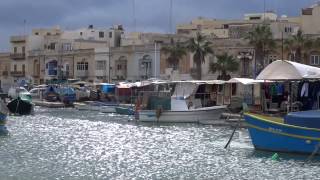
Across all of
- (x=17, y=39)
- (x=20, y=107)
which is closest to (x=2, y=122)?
(x=20, y=107)

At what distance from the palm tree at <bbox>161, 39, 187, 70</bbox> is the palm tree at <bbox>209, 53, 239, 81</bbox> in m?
8.29

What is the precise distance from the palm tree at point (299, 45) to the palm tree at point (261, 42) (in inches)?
77.1

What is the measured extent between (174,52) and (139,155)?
4929cm

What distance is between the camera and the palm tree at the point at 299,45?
2746 inches

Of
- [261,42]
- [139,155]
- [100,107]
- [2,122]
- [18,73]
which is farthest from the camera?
[18,73]

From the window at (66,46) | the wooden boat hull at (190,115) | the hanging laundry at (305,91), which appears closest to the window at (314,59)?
the wooden boat hull at (190,115)

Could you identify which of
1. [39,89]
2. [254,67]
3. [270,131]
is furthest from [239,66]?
[270,131]

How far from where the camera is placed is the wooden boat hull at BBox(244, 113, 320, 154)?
101 ft

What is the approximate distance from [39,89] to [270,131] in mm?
65405

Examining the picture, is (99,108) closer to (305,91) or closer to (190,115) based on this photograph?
(190,115)

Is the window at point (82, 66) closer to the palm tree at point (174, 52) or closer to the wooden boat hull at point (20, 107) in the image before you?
the palm tree at point (174, 52)

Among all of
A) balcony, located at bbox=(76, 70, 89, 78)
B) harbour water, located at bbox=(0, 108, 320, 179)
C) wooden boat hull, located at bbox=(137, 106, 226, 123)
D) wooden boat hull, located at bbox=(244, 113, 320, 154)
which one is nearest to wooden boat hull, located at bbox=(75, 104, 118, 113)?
wooden boat hull, located at bbox=(137, 106, 226, 123)

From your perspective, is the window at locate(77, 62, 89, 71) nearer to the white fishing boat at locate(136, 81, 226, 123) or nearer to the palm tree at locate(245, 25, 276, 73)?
the palm tree at locate(245, 25, 276, 73)

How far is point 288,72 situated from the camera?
41.8 m
